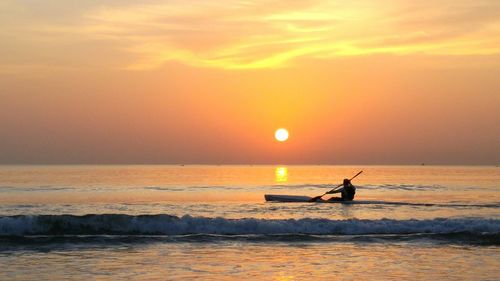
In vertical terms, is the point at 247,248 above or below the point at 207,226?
below

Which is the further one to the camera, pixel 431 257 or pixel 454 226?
pixel 454 226

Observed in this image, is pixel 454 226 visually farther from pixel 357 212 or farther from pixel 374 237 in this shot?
pixel 357 212

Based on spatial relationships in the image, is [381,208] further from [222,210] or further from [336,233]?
[336,233]

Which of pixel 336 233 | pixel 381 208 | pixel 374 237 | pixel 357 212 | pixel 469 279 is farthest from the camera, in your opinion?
pixel 381 208

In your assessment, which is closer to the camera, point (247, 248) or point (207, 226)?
point (247, 248)

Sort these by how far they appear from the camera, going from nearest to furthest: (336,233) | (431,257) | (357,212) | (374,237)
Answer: (431,257) < (374,237) < (336,233) < (357,212)

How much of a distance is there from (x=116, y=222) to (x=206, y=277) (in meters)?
11.1

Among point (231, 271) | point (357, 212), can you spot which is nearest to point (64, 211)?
point (357, 212)

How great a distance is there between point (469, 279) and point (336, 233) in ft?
32.5

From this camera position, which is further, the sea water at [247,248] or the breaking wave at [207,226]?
the breaking wave at [207,226]

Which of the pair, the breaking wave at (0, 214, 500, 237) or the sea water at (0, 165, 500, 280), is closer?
the sea water at (0, 165, 500, 280)

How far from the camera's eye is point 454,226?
25.7 m

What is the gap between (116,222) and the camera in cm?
2555

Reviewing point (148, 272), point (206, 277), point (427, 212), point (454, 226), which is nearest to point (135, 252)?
point (148, 272)
